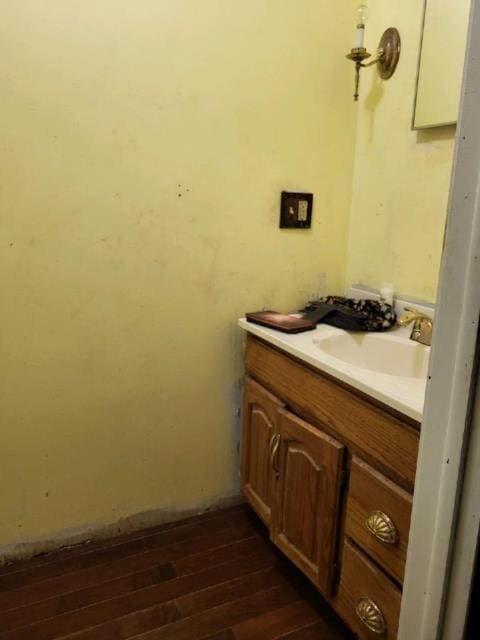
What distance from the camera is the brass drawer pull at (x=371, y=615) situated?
106 centimetres

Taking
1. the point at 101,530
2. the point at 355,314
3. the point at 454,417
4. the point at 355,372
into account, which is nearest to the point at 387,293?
the point at 355,314

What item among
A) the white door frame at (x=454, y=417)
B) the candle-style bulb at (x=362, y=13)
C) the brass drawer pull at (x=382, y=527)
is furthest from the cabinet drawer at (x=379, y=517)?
the candle-style bulb at (x=362, y=13)

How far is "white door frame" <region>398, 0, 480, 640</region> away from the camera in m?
0.48

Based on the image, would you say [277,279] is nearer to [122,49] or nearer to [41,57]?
[122,49]

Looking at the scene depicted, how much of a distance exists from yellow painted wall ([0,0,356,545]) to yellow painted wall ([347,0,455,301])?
84 mm

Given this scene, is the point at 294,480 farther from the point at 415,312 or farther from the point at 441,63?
the point at 441,63

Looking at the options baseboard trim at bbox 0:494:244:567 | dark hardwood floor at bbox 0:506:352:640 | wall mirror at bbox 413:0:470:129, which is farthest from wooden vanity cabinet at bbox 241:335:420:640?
wall mirror at bbox 413:0:470:129

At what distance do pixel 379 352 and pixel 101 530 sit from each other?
3.76ft

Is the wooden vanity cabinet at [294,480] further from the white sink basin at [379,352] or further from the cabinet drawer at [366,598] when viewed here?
the white sink basin at [379,352]

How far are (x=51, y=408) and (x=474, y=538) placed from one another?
1.31 meters

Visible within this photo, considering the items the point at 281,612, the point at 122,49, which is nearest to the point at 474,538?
the point at 281,612

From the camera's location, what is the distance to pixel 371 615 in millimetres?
1084

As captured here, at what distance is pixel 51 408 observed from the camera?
1.48 meters

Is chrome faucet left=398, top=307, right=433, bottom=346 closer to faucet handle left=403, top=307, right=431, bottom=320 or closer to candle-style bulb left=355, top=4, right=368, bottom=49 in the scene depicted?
faucet handle left=403, top=307, right=431, bottom=320
